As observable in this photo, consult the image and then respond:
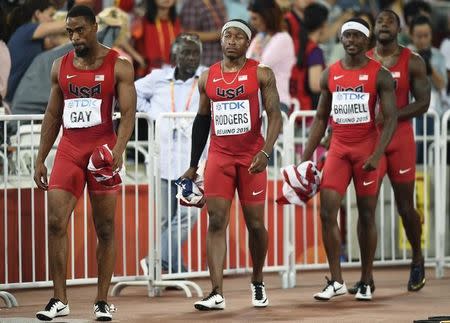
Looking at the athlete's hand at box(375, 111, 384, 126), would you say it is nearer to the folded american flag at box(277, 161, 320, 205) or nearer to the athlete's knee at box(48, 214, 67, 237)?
the folded american flag at box(277, 161, 320, 205)

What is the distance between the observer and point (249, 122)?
1227 centimetres

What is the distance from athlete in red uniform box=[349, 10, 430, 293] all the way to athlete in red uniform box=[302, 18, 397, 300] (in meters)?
0.59

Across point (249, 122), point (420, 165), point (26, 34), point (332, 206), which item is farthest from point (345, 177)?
point (26, 34)

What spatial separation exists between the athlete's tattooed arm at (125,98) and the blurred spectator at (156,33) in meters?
5.70

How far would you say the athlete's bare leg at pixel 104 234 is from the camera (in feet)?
37.8

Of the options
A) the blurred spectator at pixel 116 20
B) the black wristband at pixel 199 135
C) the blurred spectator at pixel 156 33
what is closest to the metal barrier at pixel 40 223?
the black wristband at pixel 199 135

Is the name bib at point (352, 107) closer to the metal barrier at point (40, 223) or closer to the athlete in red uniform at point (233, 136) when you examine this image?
the athlete in red uniform at point (233, 136)

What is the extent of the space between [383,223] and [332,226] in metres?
3.13

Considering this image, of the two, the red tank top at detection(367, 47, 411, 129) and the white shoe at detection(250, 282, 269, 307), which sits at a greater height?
the red tank top at detection(367, 47, 411, 129)

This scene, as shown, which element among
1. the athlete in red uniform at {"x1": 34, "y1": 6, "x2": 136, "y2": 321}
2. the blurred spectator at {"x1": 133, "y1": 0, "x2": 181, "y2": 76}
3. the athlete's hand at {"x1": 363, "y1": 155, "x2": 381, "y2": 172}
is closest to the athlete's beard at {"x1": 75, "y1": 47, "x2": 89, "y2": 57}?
the athlete in red uniform at {"x1": 34, "y1": 6, "x2": 136, "y2": 321}

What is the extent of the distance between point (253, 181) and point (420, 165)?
169 inches

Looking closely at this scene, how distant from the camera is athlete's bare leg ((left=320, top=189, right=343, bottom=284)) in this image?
42.3ft

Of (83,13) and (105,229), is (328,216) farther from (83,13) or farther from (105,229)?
(83,13)

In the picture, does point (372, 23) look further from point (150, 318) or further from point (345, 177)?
point (150, 318)
